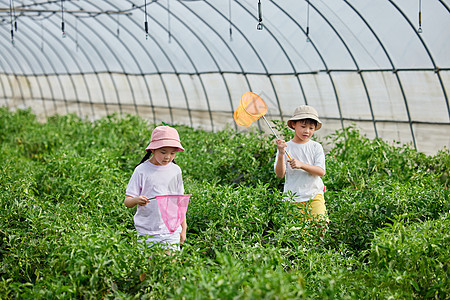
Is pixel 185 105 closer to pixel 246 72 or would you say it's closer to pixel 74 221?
pixel 246 72

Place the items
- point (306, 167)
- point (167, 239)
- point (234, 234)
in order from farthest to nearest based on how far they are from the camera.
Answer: point (306, 167)
point (234, 234)
point (167, 239)

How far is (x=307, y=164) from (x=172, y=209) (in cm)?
163

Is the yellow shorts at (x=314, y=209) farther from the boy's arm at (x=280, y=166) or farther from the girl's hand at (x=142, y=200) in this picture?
the girl's hand at (x=142, y=200)

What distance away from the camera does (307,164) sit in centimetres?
486

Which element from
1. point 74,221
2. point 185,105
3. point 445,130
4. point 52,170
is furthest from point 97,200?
point 185,105

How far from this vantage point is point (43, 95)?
68.4 feet

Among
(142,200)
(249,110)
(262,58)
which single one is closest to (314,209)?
(249,110)

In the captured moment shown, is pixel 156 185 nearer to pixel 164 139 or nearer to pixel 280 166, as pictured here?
pixel 164 139

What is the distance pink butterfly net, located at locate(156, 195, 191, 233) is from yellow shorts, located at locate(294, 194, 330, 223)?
1295mm

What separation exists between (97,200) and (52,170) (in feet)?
5.16

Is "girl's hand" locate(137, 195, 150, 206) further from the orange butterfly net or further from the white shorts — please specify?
the orange butterfly net

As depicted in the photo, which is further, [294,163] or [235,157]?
[235,157]

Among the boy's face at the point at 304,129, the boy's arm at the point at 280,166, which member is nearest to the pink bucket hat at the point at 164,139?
the boy's arm at the point at 280,166

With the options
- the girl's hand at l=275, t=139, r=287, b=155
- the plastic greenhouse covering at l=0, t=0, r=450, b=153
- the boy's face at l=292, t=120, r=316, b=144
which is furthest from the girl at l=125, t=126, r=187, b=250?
Answer: the plastic greenhouse covering at l=0, t=0, r=450, b=153
